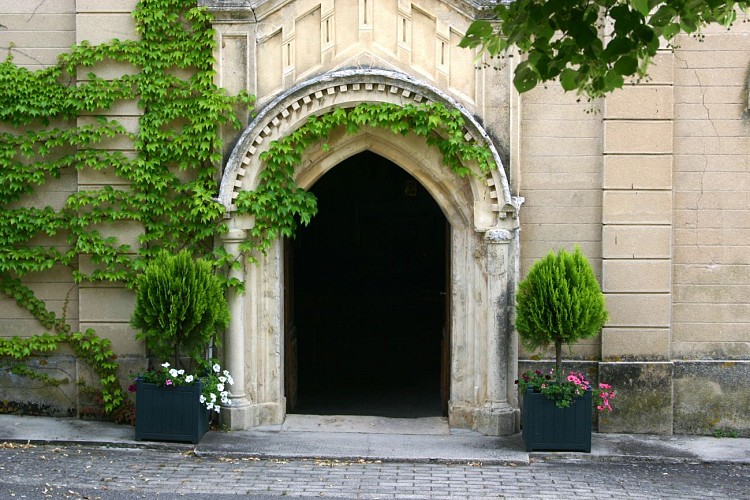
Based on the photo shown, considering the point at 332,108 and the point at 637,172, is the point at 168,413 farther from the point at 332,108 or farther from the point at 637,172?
the point at 637,172

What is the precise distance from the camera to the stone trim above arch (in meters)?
9.73

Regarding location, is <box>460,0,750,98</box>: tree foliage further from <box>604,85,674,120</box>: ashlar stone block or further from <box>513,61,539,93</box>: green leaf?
<box>604,85,674,120</box>: ashlar stone block

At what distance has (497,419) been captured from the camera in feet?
32.6

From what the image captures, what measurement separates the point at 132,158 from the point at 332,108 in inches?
83.2

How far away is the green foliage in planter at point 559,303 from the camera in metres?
9.19

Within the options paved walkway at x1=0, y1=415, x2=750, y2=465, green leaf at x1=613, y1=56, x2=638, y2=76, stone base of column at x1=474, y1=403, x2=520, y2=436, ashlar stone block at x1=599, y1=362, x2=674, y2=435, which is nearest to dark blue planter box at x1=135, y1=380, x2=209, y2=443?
paved walkway at x1=0, y1=415, x2=750, y2=465

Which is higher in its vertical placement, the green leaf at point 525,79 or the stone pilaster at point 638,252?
the green leaf at point 525,79

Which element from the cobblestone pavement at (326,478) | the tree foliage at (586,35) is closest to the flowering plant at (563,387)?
the cobblestone pavement at (326,478)

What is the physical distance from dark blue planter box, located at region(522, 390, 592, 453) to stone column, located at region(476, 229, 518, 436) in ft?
2.01

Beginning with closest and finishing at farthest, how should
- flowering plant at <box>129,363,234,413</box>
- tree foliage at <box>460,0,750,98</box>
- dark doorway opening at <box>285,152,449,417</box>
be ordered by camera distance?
tree foliage at <box>460,0,750,98</box> < flowering plant at <box>129,363,234,413</box> < dark doorway opening at <box>285,152,449,417</box>

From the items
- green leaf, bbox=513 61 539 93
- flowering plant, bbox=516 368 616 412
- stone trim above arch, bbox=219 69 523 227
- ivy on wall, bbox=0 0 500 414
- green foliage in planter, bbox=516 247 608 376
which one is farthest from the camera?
ivy on wall, bbox=0 0 500 414

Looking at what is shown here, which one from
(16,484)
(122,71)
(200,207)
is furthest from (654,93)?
(16,484)

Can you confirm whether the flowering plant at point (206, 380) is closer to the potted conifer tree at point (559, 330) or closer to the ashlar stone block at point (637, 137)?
the potted conifer tree at point (559, 330)

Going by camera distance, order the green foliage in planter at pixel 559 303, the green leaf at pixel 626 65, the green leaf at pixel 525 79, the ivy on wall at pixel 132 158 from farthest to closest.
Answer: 1. the ivy on wall at pixel 132 158
2. the green foliage in planter at pixel 559 303
3. the green leaf at pixel 525 79
4. the green leaf at pixel 626 65
